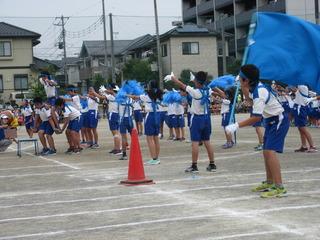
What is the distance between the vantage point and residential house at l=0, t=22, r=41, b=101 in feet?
198

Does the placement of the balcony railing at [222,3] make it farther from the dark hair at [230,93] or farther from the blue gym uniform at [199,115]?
the blue gym uniform at [199,115]

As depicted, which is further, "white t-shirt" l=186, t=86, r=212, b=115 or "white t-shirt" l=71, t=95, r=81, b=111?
"white t-shirt" l=71, t=95, r=81, b=111

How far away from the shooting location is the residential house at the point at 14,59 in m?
60.2

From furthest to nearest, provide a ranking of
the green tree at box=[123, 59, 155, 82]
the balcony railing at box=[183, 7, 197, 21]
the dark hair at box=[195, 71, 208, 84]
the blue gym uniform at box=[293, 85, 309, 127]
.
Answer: the balcony railing at box=[183, 7, 197, 21] < the green tree at box=[123, 59, 155, 82] < the blue gym uniform at box=[293, 85, 309, 127] < the dark hair at box=[195, 71, 208, 84]

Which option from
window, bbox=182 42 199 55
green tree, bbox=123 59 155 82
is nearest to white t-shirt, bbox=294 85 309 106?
green tree, bbox=123 59 155 82

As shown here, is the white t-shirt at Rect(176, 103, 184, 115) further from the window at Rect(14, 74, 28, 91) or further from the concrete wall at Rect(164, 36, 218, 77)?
the window at Rect(14, 74, 28, 91)

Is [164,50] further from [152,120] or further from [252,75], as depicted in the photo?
[252,75]

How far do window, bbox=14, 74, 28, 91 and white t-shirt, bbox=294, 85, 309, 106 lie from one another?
49042 millimetres

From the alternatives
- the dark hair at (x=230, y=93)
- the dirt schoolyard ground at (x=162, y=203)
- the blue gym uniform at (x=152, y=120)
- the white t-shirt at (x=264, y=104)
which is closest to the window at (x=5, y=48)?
the dark hair at (x=230, y=93)

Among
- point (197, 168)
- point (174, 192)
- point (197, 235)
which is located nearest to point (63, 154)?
point (197, 168)

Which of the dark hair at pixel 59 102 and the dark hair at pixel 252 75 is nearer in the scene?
the dark hair at pixel 252 75

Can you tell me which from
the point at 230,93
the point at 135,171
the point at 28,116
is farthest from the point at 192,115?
the point at 28,116

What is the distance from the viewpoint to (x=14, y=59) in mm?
60312

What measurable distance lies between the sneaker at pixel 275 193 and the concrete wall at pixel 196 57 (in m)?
51.7
